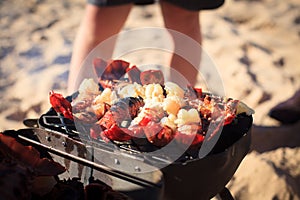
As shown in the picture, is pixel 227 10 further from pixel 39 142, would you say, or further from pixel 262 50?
pixel 39 142

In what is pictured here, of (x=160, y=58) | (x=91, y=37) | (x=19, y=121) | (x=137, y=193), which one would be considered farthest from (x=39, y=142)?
(x=160, y=58)

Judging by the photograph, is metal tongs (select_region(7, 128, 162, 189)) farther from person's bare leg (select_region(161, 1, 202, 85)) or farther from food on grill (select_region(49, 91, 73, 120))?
person's bare leg (select_region(161, 1, 202, 85))

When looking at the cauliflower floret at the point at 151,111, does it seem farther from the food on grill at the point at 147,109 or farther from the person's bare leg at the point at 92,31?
the person's bare leg at the point at 92,31

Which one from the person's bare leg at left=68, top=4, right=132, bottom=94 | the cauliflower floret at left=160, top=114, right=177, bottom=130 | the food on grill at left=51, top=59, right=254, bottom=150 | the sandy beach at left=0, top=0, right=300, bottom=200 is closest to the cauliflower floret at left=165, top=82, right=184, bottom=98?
the food on grill at left=51, top=59, right=254, bottom=150

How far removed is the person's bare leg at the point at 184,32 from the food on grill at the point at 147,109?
0.76 metres

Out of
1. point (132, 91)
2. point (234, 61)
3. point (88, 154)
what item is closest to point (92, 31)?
point (132, 91)

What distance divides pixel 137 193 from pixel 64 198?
19 centimetres

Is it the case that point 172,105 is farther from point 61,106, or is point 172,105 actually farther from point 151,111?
point 61,106

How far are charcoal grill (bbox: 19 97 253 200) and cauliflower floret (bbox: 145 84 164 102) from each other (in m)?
0.20

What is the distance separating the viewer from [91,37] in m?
2.10

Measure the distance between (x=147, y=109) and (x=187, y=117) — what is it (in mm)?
130

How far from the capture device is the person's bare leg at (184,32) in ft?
7.75

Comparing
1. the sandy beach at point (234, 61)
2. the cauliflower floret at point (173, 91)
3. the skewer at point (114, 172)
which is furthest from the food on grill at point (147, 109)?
the sandy beach at point (234, 61)

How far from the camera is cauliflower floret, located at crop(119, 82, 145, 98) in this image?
1.54 m
